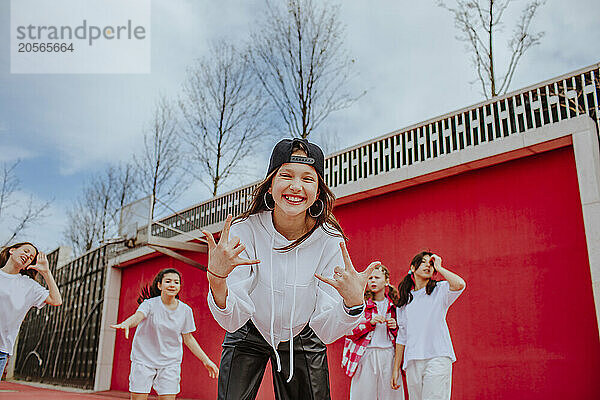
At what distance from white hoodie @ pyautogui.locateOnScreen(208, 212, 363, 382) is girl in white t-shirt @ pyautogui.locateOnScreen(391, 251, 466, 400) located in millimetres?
2498

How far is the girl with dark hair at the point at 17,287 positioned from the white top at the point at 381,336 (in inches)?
120

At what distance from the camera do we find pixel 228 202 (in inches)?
439

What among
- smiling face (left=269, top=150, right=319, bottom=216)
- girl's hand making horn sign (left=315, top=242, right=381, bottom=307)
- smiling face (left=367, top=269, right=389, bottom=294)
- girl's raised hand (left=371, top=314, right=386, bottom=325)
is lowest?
girl's raised hand (left=371, top=314, right=386, bottom=325)

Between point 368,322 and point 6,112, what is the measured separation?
14.2 meters

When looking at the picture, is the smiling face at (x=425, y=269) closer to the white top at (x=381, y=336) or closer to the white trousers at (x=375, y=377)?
the white top at (x=381, y=336)

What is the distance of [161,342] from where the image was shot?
539 cm

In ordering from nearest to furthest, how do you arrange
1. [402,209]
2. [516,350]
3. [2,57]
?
[516,350]
[402,209]
[2,57]

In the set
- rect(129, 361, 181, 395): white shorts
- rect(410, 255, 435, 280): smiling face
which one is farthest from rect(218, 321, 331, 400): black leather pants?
rect(129, 361, 181, 395): white shorts

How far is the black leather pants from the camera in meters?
2.09

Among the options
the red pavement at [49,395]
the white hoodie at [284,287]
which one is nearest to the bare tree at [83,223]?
the red pavement at [49,395]

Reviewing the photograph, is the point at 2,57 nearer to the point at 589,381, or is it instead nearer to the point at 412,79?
the point at 412,79

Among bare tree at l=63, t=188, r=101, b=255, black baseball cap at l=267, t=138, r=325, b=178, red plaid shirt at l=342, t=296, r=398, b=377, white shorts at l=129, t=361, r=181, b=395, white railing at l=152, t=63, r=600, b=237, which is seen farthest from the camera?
bare tree at l=63, t=188, r=101, b=255

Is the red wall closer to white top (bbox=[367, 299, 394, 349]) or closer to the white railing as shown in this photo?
the white railing

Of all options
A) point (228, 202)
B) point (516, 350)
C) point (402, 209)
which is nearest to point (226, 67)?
point (228, 202)
